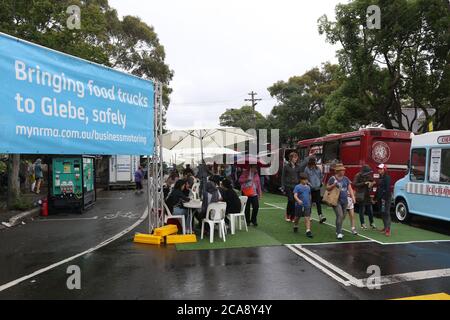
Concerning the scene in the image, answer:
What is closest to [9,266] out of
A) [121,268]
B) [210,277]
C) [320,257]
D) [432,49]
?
[121,268]

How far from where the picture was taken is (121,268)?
6.92 m

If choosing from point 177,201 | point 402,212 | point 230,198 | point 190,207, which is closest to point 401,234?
point 402,212

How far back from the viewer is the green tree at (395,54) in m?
17.9

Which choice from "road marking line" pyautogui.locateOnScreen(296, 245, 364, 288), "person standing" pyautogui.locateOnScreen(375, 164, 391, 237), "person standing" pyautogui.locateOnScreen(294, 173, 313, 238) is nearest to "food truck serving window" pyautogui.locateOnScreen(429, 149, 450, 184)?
"person standing" pyautogui.locateOnScreen(375, 164, 391, 237)

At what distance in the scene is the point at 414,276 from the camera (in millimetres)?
6379

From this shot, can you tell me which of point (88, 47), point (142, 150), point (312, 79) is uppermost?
point (312, 79)

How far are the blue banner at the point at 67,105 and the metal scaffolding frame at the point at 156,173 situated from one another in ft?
0.53

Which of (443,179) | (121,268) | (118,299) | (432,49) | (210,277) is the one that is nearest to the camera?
(118,299)

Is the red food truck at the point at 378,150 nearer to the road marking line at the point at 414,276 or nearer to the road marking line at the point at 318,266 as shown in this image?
the road marking line at the point at 318,266

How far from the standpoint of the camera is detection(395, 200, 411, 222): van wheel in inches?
467

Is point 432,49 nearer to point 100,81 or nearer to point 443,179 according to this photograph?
point 443,179

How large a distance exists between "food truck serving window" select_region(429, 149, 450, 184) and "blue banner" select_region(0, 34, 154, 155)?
707cm

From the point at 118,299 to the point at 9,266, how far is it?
2867 mm

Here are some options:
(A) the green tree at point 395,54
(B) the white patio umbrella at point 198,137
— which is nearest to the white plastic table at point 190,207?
(B) the white patio umbrella at point 198,137
